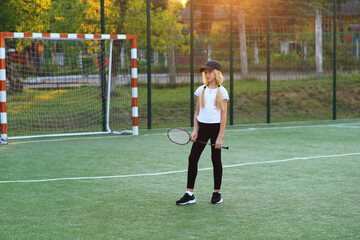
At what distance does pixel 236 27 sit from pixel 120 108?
535 cm

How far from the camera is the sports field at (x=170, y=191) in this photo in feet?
18.5

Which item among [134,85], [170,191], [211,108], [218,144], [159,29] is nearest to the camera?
[218,144]

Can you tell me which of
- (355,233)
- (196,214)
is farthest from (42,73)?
(355,233)

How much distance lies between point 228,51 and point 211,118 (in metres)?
10.4

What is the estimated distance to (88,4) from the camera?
1496cm

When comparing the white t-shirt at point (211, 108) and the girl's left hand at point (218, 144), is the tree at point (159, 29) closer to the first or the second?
the white t-shirt at point (211, 108)

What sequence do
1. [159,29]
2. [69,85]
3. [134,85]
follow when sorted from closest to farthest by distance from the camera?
1. [134,85]
2. [69,85]
3. [159,29]

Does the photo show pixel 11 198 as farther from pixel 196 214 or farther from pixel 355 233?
pixel 355 233

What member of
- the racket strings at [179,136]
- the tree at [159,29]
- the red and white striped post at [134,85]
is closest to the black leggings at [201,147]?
the racket strings at [179,136]

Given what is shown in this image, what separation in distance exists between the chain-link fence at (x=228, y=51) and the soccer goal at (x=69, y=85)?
0.46 meters

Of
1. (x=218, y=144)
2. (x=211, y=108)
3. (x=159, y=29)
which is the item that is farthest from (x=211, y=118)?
(x=159, y=29)

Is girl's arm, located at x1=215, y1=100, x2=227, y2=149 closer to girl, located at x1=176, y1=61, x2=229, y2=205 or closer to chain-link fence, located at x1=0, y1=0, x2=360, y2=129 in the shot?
girl, located at x1=176, y1=61, x2=229, y2=205

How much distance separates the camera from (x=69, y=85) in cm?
1548

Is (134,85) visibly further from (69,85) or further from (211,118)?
(211,118)
